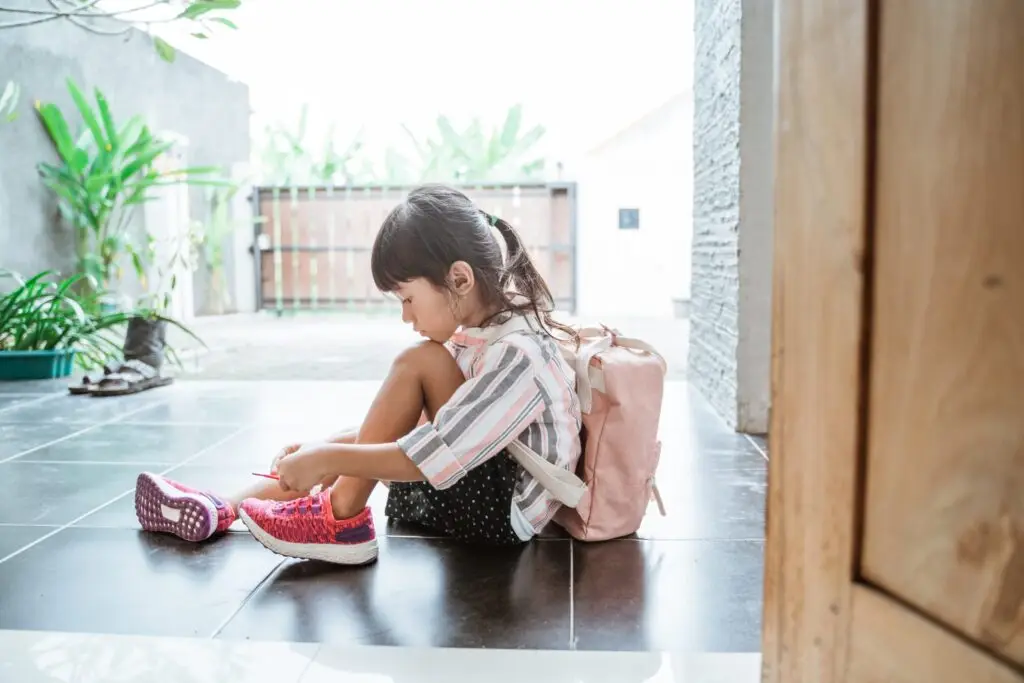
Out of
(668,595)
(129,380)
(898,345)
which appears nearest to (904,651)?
(898,345)

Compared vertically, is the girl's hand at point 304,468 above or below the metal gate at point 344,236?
below

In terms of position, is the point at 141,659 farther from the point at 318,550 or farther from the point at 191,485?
the point at 191,485

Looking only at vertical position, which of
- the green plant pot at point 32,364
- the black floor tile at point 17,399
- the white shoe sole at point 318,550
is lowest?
the black floor tile at point 17,399

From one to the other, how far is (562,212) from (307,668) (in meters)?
6.91

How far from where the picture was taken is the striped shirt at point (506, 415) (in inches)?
52.8

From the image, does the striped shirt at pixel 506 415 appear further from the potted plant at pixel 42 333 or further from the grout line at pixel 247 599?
the potted plant at pixel 42 333

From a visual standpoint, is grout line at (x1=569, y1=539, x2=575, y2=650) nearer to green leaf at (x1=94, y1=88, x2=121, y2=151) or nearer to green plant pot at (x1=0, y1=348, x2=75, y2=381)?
green plant pot at (x1=0, y1=348, x2=75, y2=381)

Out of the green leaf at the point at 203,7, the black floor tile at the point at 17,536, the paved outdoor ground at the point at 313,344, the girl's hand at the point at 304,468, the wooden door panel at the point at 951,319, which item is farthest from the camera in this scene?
the paved outdoor ground at the point at 313,344

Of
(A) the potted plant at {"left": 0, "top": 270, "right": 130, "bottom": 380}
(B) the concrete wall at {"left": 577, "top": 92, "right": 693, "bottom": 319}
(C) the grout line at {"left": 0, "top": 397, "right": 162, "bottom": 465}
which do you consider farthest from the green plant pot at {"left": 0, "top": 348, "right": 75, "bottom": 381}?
(B) the concrete wall at {"left": 577, "top": 92, "right": 693, "bottom": 319}

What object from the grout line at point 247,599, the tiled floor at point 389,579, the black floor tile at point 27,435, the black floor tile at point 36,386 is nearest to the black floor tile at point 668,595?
the tiled floor at point 389,579

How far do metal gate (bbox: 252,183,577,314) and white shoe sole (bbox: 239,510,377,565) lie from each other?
638cm

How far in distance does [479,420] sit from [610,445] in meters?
0.30

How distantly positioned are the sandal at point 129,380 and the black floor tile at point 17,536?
164cm

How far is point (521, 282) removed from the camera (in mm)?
1505
